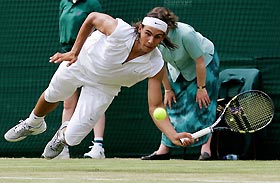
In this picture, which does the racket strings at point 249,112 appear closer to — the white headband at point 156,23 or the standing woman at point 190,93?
the standing woman at point 190,93

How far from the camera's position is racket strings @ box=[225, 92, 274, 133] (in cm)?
643

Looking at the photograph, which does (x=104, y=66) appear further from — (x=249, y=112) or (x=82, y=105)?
(x=249, y=112)

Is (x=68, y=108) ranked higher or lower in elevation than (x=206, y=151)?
higher

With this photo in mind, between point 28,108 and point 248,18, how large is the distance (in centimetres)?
240

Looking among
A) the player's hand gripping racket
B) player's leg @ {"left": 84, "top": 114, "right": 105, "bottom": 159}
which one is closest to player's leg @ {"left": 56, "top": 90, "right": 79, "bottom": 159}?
player's leg @ {"left": 84, "top": 114, "right": 105, "bottom": 159}

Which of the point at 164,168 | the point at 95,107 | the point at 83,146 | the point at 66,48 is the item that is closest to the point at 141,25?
the point at 95,107

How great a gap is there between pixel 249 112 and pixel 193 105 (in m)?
1.00

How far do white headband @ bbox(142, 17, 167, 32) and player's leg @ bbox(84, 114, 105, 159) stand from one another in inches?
101

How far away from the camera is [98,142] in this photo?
7.93 metres

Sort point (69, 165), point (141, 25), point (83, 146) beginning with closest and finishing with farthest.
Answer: point (141, 25) → point (69, 165) → point (83, 146)

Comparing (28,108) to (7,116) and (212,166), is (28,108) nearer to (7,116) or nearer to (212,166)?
(7,116)

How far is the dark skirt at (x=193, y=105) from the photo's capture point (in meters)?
7.40

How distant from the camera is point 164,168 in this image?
6.04 m

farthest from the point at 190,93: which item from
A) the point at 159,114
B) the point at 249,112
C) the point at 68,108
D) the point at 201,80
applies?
the point at 159,114
